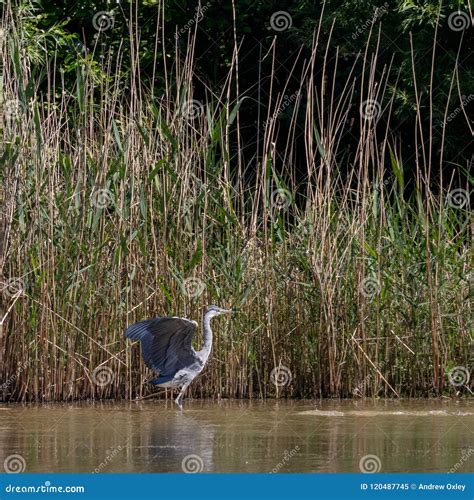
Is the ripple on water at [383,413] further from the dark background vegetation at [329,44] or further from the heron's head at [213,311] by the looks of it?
the dark background vegetation at [329,44]

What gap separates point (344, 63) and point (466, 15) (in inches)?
137

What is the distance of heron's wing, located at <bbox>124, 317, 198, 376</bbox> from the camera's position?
24.2 feet

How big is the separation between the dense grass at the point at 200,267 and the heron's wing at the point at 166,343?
1.23 ft

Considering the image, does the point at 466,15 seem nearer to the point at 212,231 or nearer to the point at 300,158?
the point at 300,158

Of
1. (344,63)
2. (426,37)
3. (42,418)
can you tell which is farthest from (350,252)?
(344,63)

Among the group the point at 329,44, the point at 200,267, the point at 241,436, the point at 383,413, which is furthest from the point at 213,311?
the point at 329,44

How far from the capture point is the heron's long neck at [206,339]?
757 cm

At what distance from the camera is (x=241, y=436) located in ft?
21.0

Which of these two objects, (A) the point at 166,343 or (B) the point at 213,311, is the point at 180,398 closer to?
(A) the point at 166,343

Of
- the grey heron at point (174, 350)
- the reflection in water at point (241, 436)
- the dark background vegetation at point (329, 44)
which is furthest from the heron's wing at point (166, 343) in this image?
the dark background vegetation at point (329, 44)

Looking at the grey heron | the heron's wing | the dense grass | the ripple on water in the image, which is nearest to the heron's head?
the grey heron

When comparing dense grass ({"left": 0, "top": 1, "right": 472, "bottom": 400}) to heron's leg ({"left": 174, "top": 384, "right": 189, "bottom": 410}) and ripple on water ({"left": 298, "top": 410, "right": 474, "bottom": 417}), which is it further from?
ripple on water ({"left": 298, "top": 410, "right": 474, "bottom": 417})

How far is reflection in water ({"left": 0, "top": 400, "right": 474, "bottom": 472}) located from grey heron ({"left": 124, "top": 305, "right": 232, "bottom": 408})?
0.22 meters

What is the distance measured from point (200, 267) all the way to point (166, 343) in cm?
77
